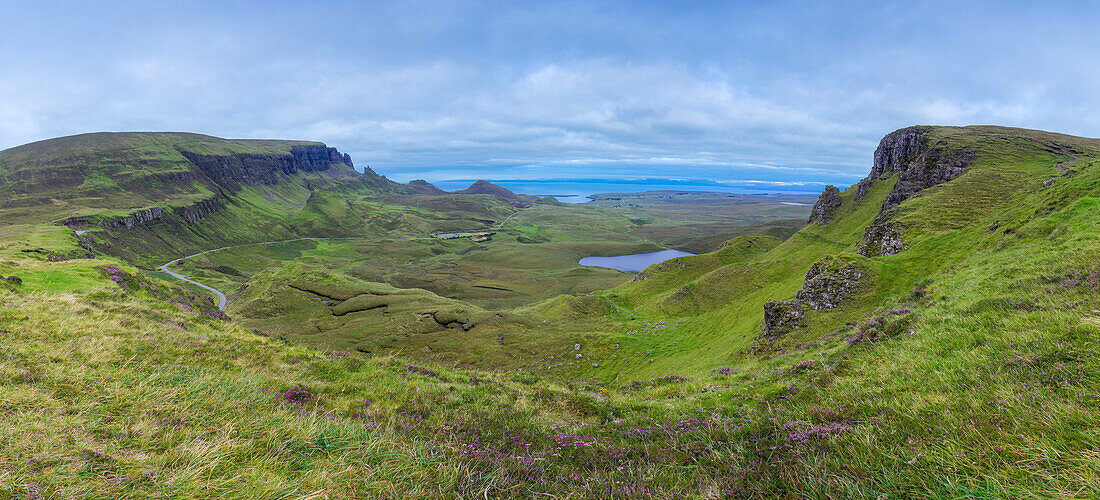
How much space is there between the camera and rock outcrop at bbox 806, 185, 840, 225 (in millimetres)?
106250

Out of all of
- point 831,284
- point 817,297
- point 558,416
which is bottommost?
point 817,297

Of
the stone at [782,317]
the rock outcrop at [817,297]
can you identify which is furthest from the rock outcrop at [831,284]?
the stone at [782,317]

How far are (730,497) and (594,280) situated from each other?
154168 mm

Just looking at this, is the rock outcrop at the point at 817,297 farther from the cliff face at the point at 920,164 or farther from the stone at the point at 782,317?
the cliff face at the point at 920,164

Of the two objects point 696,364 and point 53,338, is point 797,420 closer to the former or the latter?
point 53,338

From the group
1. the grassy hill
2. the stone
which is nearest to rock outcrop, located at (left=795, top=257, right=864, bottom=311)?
the stone

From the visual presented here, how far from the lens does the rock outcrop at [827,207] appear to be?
106250 millimetres

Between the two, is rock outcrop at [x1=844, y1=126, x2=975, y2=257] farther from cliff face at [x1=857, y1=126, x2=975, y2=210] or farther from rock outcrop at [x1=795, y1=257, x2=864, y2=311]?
rock outcrop at [x1=795, y1=257, x2=864, y2=311]

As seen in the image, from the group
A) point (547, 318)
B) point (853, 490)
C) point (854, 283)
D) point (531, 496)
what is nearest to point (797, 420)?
point (853, 490)

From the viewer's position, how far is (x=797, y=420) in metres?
6.14

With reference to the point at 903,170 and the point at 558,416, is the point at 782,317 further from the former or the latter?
the point at 903,170

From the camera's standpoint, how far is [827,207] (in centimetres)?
10869

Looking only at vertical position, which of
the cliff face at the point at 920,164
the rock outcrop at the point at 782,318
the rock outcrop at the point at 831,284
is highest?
the cliff face at the point at 920,164

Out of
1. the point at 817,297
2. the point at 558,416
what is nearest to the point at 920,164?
the point at 817,297
